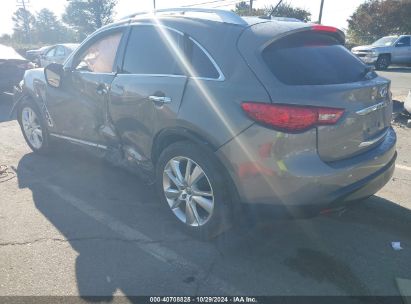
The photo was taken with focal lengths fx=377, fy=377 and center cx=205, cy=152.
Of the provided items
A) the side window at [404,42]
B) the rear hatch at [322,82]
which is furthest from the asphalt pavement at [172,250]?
Answer: the side window at [404,42]

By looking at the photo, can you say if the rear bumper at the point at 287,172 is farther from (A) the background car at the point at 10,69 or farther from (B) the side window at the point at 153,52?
(A) the background car at the point at 10,69

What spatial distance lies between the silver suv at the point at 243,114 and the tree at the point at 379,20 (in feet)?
109

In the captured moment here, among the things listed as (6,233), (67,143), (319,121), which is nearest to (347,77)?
(319,121)

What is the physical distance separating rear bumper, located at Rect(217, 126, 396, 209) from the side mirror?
2.80m

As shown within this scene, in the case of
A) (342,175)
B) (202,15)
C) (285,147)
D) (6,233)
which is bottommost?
(6,233)

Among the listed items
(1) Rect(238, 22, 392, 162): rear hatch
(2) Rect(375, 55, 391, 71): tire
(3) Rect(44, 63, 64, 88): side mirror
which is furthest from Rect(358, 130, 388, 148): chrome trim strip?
(2) Rect(375, 55, 391, 71): tire

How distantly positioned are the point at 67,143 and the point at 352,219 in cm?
355

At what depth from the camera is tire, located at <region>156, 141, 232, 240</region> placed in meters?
2.94

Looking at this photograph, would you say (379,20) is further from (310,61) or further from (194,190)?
(194,190)

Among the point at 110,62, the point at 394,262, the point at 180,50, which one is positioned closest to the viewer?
the point at 394,262

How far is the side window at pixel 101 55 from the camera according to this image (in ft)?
13.1

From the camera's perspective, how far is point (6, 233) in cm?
344

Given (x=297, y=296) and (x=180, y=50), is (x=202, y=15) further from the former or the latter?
(x=297, y=296)

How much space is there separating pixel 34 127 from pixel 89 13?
6513 cm
